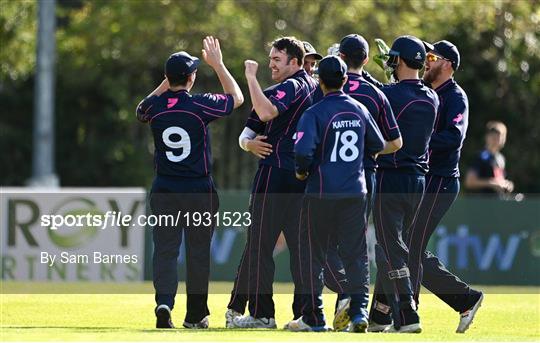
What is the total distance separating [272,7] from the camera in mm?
24688

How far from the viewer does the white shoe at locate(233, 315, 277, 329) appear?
1074cm

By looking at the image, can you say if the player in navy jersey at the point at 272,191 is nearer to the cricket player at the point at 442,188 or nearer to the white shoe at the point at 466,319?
the cricket player at the point at 442,188

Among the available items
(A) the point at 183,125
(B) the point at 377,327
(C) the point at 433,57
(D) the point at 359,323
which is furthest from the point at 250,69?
(B) the point at 377,327

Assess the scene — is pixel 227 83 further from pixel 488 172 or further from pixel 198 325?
pixel 488 172

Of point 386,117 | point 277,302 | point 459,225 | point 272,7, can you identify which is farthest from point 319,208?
point 272,7

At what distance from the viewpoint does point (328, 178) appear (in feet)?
32.9

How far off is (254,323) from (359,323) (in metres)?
1.05

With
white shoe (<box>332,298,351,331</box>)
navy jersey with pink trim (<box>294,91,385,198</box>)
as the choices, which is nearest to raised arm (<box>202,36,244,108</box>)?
navy jersey with pink trim (<box>294,91,385,198</box>)

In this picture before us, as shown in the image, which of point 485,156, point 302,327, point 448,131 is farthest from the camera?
point 485,156

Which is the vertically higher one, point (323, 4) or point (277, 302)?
point (323, 4)

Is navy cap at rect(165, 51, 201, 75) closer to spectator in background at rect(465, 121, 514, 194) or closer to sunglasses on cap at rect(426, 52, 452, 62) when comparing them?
sunglasses on cap at rect(426, 52, 452, 62)

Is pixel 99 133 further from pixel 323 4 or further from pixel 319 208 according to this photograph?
pixel 319 208

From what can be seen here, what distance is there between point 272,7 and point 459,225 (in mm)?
7780

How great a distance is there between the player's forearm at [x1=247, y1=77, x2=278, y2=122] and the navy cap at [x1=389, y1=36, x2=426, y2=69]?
1035 millimetres
